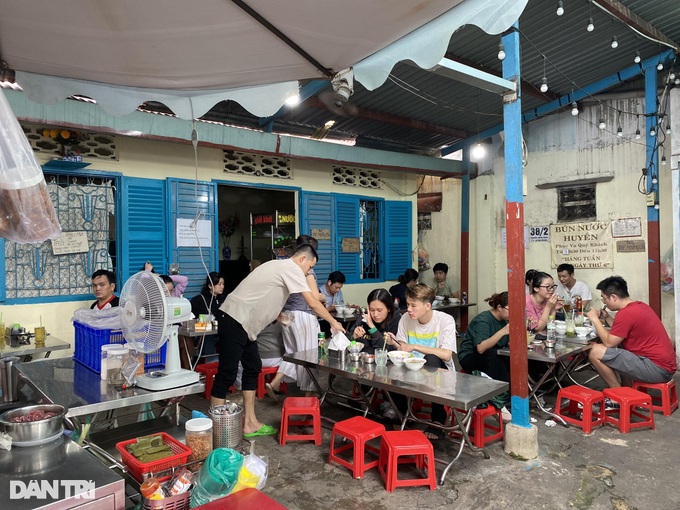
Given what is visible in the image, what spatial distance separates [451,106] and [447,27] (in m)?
6.25

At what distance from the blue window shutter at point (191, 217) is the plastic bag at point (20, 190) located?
4.41 metres

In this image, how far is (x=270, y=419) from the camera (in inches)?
189

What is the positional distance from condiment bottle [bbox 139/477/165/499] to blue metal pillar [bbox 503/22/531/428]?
2934mm

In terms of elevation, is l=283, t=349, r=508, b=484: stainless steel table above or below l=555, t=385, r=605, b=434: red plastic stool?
above

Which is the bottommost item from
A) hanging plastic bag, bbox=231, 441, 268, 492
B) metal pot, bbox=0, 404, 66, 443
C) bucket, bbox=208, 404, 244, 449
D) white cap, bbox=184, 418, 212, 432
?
bucket, bbox=208, 404, 244, 449

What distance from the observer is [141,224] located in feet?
20.4

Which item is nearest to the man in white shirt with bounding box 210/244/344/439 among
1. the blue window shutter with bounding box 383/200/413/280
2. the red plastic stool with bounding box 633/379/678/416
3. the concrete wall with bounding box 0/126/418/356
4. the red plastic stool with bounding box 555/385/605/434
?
the concrete wall with bounding box 0/126/418/356

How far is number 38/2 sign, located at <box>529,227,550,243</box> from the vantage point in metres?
9.06

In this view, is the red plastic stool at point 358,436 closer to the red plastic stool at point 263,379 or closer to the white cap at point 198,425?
the white cap at point 198,425

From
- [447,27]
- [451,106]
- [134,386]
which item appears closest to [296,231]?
[451,106]

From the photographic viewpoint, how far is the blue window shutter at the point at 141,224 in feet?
20.0

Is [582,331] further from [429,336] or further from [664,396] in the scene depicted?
[429,336]

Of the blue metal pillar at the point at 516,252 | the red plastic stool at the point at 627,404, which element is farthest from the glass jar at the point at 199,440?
the red plastic stool at the point at 627,404

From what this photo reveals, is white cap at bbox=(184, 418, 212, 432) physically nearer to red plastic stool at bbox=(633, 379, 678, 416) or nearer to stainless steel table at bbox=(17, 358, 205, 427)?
→ stainless steel table at bbox=(17, 358, 205, 427)
